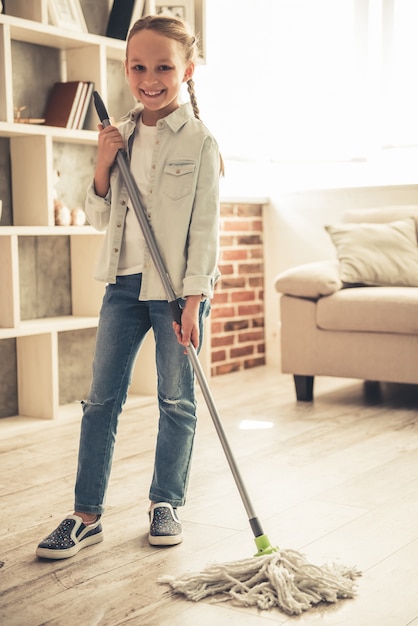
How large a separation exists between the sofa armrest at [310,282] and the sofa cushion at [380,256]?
0.09 m

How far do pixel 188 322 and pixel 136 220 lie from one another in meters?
0.28

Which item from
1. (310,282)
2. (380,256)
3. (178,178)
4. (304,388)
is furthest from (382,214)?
(178,178)

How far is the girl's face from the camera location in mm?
2020

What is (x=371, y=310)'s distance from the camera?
12.3 ft

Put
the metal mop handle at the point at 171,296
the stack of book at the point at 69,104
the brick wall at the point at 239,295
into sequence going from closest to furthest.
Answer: the metal mop handle at the point at 171,296 → the stack of book at the point at 69,104 → the brick wall at the point at 239,295

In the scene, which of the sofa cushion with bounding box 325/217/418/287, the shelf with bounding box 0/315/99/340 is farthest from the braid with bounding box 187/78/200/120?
the sofa cushion with bounding box 325/217/418/287

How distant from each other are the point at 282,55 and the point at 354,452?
9.29 feet

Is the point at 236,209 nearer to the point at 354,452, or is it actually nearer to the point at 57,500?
the point at 354,452

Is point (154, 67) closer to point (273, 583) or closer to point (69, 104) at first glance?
point (273, 583)

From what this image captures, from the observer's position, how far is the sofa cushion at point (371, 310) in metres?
3.69

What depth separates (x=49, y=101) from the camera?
3.73m

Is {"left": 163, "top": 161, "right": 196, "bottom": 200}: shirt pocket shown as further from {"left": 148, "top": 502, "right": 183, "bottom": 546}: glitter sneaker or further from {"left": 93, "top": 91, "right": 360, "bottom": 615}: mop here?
{"left": 148, "top": 502, "right": 183, "bottom": 546}: glitter sneaker

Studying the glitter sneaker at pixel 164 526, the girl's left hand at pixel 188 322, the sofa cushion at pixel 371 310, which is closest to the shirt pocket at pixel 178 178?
the girl's left hand at pixel 188 322

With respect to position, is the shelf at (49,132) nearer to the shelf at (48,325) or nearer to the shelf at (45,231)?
the shelf at (45,231)
